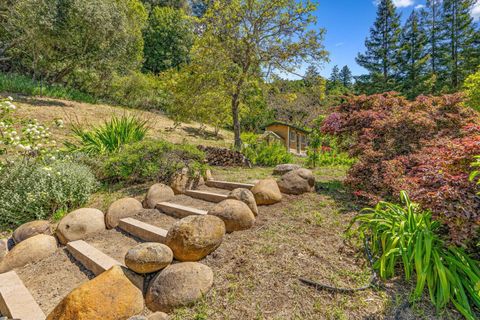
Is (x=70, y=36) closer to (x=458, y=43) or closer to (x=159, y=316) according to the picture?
(x=159, y=316)

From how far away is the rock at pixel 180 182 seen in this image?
4488mm

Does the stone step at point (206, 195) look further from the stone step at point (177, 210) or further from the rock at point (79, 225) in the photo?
the rock at point (79, 225)

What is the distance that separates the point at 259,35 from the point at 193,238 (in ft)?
21.1

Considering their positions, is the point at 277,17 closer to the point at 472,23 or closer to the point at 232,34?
the point at 232,34

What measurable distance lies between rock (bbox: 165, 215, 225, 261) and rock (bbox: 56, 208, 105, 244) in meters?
1.54

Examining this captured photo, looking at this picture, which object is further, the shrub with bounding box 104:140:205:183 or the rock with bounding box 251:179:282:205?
the shrub with bounding box 104:140:205:183

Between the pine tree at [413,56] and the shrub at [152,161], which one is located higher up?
the pine tree at [413,56]

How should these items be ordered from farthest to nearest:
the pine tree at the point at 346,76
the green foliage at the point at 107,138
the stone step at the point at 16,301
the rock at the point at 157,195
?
1. the pine tree at the point at 346,76
2. the green foliage at the point at 107,138
3. the rock at the point at 157,195
4. the stone step at the point at 16,301

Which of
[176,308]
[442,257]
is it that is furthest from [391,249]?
[176,308]

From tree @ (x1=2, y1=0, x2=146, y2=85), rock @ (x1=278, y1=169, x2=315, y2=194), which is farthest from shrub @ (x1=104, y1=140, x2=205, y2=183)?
tree @ (x1=2, y1=0, x2=146, y2=85)

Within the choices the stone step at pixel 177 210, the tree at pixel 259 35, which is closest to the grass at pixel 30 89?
the tree at pixel 259 35

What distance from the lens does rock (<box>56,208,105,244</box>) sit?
125 inches

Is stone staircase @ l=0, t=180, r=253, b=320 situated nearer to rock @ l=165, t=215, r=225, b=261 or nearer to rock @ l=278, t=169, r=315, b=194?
rock @ l=165, t=215, r=225, b=261

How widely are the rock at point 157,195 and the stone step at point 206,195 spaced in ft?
1.11
